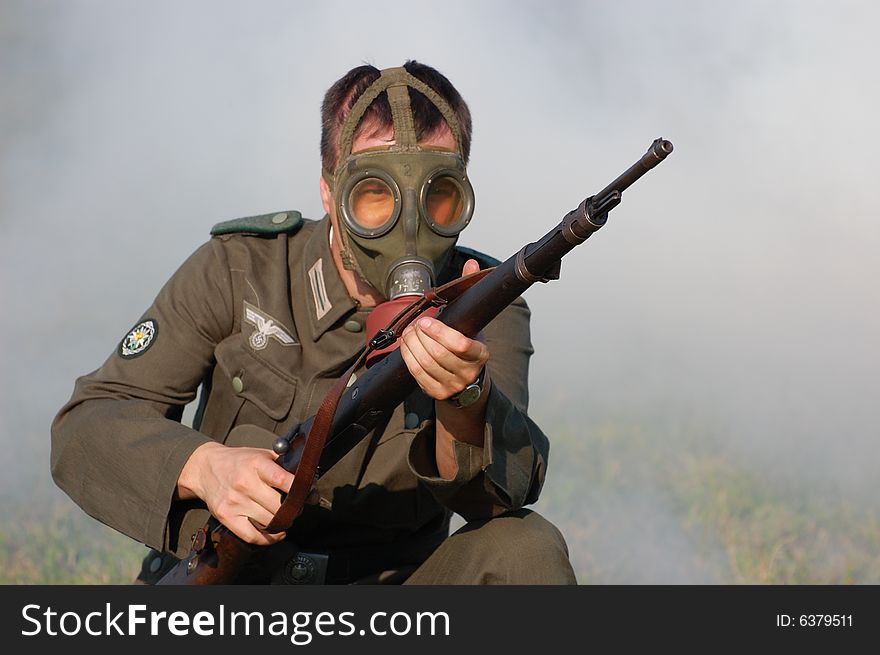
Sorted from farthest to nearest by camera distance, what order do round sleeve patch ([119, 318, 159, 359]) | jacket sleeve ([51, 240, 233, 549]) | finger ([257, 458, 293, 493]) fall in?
round sleeve patch ([119, 318, 159, 359]) → jacket sleeve ([51, 240, 233, 549]) → finger ([257, 458, 293, 493])

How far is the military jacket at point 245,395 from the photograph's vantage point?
4.24 meters

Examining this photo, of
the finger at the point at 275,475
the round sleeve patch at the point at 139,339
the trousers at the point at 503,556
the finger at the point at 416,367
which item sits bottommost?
the trousers at the point at 503,556

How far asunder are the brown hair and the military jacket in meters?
0.32

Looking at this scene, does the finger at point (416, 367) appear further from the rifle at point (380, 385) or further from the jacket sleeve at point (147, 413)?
the jacket sleeve at point (147, 413)

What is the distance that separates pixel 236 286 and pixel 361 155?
656 millimetres

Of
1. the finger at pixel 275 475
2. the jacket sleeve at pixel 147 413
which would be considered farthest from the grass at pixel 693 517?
the finger at pixel 275 475

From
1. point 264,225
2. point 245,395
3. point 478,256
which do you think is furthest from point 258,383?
point 478,256

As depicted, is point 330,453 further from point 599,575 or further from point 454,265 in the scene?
point 599,575

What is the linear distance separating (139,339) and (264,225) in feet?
1.91

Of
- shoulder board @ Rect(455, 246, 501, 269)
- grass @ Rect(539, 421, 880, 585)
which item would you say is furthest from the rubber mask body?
grass @ Rect(539, 421, 880, 585)

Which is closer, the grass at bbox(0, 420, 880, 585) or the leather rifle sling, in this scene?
the leather rifle sling

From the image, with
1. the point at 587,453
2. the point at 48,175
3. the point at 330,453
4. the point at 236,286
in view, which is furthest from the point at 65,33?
the point at 330,453

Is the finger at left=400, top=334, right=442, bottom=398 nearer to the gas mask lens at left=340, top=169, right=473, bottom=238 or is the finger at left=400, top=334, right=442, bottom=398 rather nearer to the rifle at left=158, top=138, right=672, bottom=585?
the rifle at left=158, top=138, right=672, bottom=585

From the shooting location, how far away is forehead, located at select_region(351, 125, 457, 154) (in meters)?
4.29
